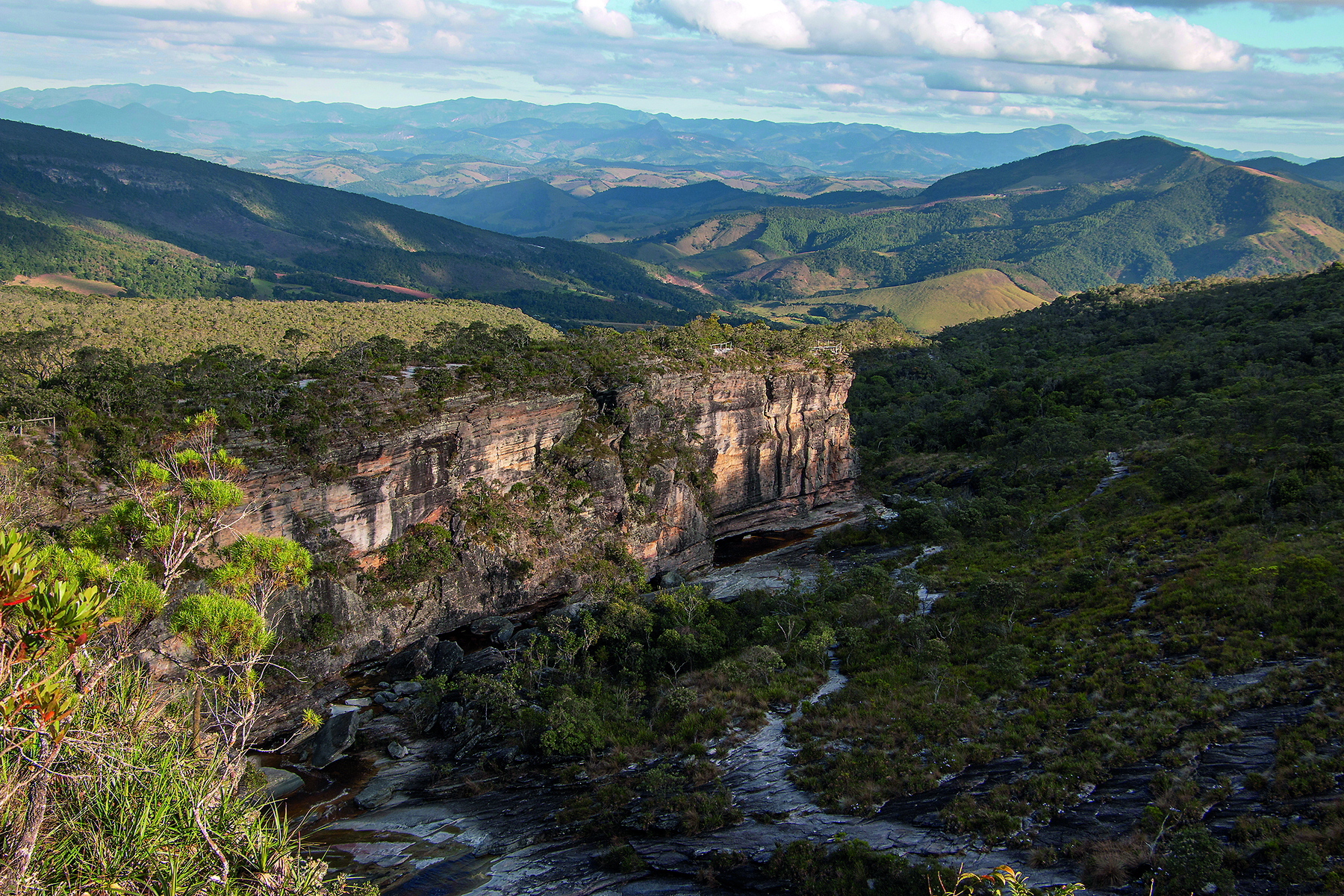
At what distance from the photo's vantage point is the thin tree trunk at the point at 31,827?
34.5 feet

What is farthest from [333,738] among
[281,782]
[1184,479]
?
[1184,479]

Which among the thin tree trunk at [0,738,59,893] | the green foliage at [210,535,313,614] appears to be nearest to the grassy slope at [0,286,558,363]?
the green foliage at [210,535,313,614]

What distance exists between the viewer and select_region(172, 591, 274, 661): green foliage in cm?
1634

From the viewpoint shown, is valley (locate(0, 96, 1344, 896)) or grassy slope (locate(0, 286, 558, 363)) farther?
grassy slope (locate(0, 286, 558, 363))

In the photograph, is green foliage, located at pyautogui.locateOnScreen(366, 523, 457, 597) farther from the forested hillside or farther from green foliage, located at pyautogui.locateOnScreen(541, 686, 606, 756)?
the forested hillside

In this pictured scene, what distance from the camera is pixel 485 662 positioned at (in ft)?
133

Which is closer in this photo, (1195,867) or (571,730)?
(1195,867)

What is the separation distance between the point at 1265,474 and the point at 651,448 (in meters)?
38.9

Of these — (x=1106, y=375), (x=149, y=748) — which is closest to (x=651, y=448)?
(x=149, y=748)

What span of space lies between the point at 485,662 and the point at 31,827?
3041 cm

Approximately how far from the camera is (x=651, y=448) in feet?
191

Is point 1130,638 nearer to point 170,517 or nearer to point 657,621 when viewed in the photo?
point 657,621

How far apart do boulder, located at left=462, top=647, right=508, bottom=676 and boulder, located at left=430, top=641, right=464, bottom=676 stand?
51 centimetres

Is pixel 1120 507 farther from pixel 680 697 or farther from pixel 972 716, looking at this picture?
pixel 680 697
